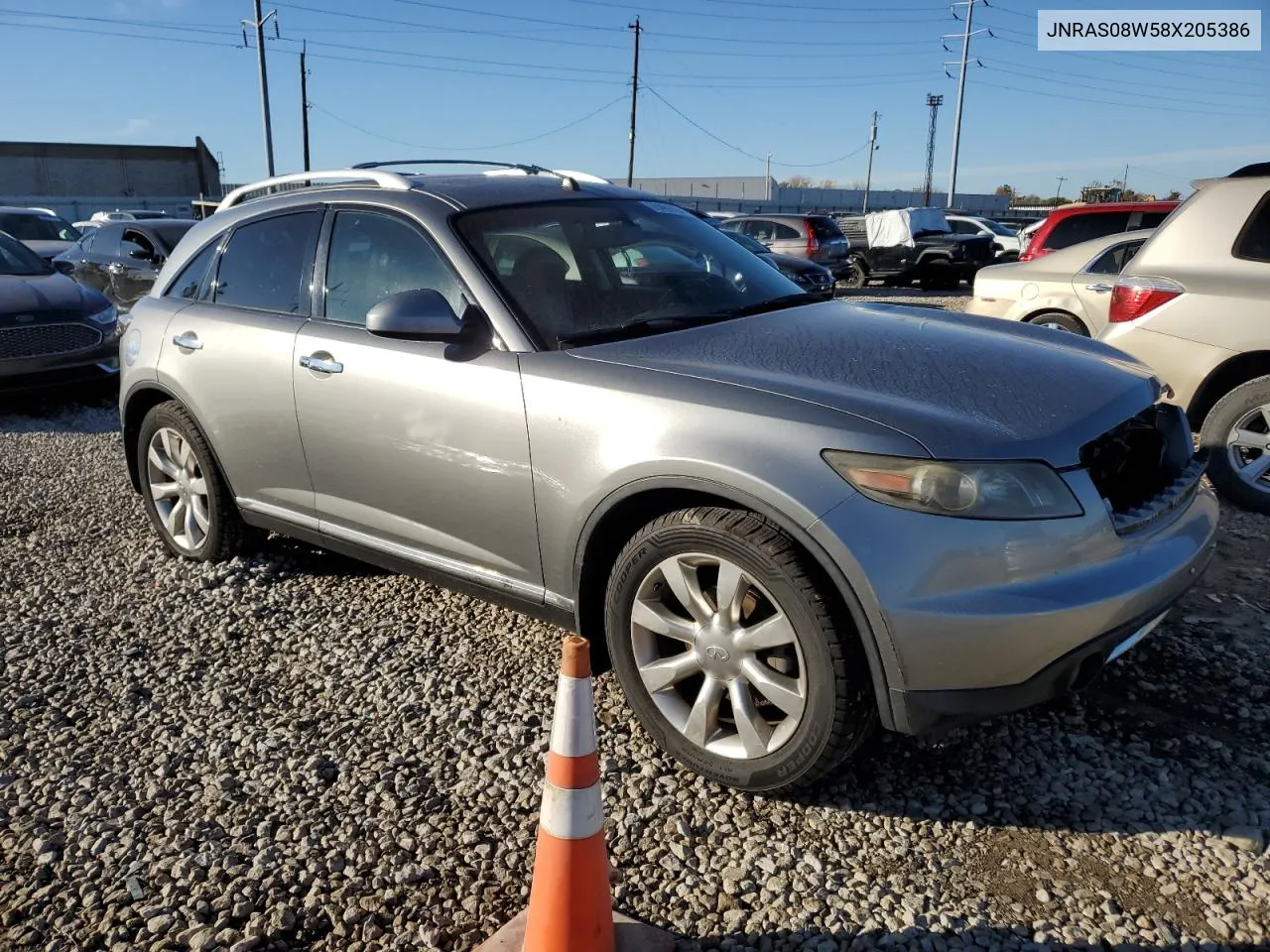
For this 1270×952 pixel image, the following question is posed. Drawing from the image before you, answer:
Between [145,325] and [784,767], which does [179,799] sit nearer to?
[784,767]

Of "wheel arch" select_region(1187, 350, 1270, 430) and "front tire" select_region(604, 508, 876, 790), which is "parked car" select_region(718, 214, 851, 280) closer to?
"wheel arch" select_region(1187, 350, 1270, 430)

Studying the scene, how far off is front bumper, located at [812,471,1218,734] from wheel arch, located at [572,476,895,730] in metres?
0.03

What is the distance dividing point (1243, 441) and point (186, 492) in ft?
17.8

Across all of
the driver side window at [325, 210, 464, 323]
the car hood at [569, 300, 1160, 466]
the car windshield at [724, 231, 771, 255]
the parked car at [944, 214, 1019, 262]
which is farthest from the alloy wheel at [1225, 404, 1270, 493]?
the parked car at [944, 214, 1019, 262]

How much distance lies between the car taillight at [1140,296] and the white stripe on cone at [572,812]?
463 centimetres

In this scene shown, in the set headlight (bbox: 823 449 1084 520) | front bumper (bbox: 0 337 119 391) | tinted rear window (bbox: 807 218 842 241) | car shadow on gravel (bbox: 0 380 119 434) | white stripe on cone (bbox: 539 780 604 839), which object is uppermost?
tinted rear window (bbox: 807 218 842 241)

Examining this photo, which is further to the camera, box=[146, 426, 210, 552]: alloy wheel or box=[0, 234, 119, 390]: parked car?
box=[0, 234, 119, 390]: parked car

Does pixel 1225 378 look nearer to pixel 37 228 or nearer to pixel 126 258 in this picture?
pixel 126 258

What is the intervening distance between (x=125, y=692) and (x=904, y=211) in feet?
66.1

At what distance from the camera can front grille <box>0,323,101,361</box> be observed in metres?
7.92

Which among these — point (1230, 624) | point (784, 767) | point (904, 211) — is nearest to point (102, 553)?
point (784, 767)

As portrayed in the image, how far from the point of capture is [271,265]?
4109mm

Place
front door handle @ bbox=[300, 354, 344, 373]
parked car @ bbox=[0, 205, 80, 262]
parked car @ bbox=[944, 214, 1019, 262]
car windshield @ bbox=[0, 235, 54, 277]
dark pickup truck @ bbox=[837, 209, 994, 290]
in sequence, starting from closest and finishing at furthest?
front door handle @ bbox=[300, 354, 344, 373] → car windshield @ bbox=[0, 235, 54, 277] → parked car @ bbox=[0, 205, 80, 262] → dark pickup truck @ bbox=[837, 209, 994, 290] → parked car @ bbox=[944, 214, 1019, 262]

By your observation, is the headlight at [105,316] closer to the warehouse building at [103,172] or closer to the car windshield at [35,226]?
the car windshield at [35,226]
